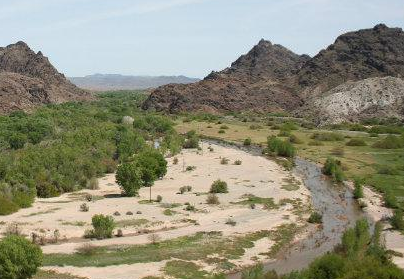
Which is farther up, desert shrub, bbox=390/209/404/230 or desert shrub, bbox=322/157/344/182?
desert shrub, bbox=322/157/344/182

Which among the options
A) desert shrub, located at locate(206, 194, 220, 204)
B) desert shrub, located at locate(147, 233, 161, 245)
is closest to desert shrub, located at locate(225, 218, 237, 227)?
desert shrub, located at locate(206, 194, 220, 204)

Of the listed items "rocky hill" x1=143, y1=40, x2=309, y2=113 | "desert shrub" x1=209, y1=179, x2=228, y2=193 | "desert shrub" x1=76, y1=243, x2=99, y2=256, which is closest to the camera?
"desert shrub" x1=76, y1=243, x2=99, y2=256

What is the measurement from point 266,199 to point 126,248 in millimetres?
20377

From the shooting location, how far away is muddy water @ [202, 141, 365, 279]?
36594mm

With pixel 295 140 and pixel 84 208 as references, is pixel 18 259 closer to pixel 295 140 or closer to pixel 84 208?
pixel 84 208

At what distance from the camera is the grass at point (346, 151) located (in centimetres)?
6438

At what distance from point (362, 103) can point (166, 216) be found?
107 m

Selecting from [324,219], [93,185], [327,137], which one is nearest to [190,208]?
[324,219]

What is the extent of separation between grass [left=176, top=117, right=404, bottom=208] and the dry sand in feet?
30.2

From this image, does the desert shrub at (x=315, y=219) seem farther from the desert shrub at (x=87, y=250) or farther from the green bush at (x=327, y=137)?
the green bush at (x=327, y=137)

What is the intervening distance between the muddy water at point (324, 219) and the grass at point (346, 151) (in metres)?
4.29

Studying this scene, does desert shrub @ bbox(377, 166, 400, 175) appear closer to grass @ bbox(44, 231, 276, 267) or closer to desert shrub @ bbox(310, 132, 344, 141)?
desert shrub @ bbox(310, 132, 344, 141)

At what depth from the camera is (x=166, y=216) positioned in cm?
4609

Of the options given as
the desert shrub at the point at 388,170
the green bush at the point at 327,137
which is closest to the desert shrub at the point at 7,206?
the desert shrub at the point at 388,170
